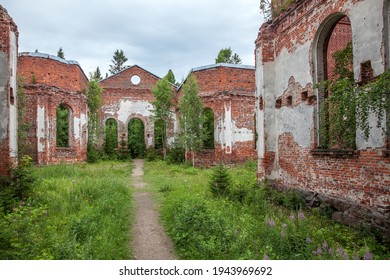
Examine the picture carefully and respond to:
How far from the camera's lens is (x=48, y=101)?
17266 millimetres

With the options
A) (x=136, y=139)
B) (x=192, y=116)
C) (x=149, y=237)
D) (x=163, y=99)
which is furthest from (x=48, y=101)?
(x=149, y=237)

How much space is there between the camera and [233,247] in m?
4.47

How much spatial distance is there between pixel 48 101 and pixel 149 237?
47.3ft

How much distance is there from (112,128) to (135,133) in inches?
75.4

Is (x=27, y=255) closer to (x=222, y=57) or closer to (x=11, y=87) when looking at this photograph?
(x=11, y=87)

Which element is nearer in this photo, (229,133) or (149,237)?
(149,237)

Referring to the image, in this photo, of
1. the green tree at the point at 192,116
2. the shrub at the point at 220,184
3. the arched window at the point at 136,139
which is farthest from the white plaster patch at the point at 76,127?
the shrub at the point at 220,184

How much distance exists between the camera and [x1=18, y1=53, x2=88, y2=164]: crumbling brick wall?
16.8m

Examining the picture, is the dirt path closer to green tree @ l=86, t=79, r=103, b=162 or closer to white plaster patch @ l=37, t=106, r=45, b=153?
white plaster patch @ l=37, t=106, r=45, b=153

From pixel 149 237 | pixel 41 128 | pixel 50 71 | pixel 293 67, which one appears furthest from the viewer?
pixel 50 71

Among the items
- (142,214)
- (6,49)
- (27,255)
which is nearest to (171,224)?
(142,214)

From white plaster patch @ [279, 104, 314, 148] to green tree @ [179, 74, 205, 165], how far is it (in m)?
9.40

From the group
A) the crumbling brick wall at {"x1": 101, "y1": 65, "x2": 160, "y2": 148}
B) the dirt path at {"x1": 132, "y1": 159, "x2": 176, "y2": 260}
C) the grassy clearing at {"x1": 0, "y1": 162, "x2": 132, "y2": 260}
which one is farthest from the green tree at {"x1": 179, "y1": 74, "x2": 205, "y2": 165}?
the dirt path at {"x1": 132, "y1": 159, "x2": 176, "y2": 260}

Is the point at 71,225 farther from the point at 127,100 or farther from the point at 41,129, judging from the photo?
the point at 127,100
